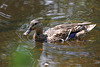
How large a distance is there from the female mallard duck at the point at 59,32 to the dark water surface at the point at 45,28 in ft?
0.86

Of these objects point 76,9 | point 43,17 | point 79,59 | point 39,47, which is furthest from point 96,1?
point 79,59

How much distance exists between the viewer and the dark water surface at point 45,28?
464 centimetres

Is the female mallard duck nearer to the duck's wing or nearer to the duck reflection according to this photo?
the duck's wing

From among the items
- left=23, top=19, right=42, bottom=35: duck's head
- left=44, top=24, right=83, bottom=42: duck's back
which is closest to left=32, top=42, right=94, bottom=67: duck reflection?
left=44, top=24, right=83, bottom=42: duck's back

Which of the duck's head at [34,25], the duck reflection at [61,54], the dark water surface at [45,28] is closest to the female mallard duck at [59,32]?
the duck's head at [34,25]

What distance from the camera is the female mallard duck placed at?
6359 millimetres

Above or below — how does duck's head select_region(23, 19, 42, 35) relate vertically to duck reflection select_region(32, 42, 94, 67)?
Result: above

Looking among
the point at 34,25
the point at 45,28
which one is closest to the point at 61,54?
the point at 34,25

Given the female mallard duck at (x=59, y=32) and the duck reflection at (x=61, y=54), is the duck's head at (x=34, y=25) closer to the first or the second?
the female mallard duck at (x=59, y=32)

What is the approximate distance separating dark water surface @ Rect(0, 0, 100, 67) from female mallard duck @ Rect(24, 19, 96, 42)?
10.4 inches

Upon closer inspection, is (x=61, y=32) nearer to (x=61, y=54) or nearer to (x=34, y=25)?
(x=34, y=25)

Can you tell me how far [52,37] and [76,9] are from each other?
2.88 meters

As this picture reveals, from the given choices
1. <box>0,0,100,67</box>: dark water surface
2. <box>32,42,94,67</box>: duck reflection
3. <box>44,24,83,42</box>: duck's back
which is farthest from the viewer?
<box>44,24,83,42</box>: duck's back

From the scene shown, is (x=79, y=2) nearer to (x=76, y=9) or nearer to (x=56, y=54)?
(x=76, y=9)
